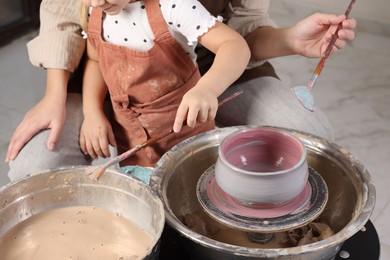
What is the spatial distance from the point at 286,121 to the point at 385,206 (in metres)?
0.69

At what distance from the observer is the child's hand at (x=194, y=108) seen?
3.08ft

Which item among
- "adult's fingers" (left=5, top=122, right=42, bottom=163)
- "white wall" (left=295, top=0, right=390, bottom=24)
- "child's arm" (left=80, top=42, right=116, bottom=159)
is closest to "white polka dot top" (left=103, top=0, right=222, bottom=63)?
"child's arm" (left=80, top=42, right=116, bottom=159)

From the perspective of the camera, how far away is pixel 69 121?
125cm

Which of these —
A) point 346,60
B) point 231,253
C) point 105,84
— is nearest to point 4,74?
point 105,84

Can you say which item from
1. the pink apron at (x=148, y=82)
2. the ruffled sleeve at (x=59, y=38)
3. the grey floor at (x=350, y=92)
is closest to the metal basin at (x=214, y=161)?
the pink apron at (x=148, y=82)

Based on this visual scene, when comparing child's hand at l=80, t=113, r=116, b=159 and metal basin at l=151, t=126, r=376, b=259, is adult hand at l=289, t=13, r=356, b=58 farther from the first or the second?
child's hand at l=80, t=113, r=116, b=159

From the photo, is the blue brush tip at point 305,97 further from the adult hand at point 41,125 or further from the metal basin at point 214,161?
the adult hand at point 41,125

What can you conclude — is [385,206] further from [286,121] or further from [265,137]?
[265,137]

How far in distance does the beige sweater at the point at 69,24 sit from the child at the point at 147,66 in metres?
→ 0.05

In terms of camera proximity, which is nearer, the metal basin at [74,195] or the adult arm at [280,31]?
the metal basin at [74,195]

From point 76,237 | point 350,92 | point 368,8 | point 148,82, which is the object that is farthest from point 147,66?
point 368,8

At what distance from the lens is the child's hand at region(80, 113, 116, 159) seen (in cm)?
121

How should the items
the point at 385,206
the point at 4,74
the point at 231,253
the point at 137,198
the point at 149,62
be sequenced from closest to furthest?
the point at 231,253, the point at 137,198, the point at 149,62, the point at 385,206, the point at 4,74

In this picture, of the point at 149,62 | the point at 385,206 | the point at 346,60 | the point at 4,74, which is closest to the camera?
the point at 149,62
